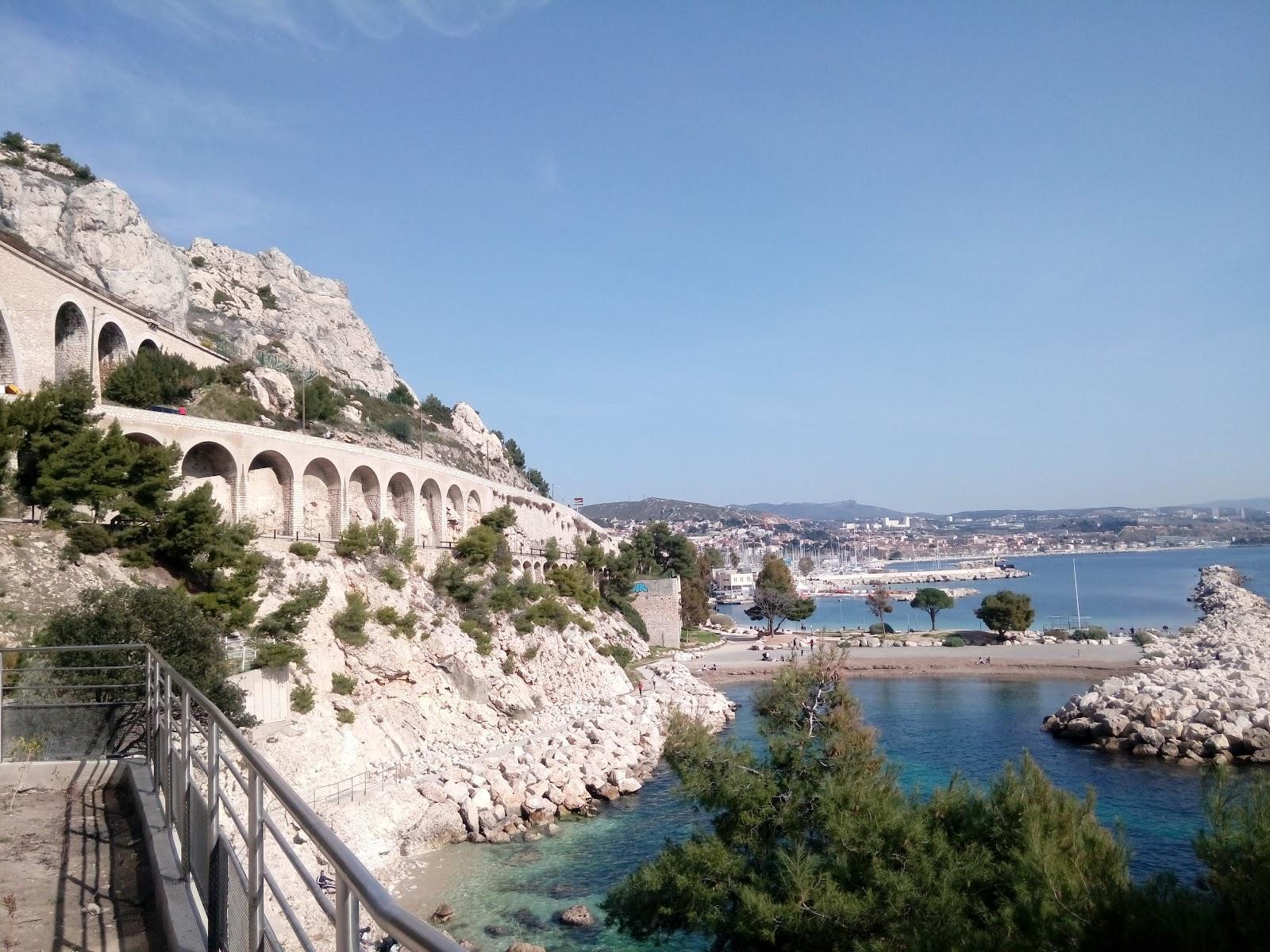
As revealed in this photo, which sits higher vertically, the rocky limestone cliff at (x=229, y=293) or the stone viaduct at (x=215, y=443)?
the rocky limestone cliff at (x=229, y=293)

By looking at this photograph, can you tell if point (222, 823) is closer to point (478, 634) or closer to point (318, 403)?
point (478, 634)

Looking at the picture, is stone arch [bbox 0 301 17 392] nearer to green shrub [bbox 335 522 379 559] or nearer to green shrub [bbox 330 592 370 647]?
green shrub [bbox 335 522 379 559]

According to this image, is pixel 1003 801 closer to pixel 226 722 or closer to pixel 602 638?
pixel 226 722

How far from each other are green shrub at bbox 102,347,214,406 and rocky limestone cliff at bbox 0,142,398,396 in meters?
3.99

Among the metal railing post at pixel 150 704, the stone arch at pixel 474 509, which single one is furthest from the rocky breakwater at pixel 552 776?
the stone arch at pixel 474 509

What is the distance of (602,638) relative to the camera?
117ft

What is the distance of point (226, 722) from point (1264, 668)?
36999 mm

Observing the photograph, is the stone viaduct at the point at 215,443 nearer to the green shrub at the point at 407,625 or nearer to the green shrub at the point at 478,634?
the green shrub at the point at 478,634

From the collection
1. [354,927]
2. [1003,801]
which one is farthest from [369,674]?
[354,927]

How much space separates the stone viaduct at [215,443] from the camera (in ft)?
70.8

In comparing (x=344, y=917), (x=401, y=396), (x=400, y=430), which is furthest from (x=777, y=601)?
(x=344, y=917)

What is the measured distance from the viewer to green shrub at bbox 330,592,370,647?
2092cm

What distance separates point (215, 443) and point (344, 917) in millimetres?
23252

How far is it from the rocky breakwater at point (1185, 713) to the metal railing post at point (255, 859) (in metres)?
25.8
